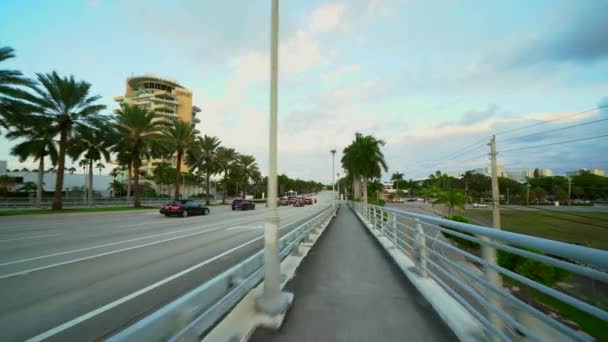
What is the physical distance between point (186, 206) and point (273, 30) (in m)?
21.7

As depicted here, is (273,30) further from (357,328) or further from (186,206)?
(186,206)

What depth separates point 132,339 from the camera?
1.38 metres

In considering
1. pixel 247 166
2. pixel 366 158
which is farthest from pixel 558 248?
pixel 247 166

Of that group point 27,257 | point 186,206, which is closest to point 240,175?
point 186,206

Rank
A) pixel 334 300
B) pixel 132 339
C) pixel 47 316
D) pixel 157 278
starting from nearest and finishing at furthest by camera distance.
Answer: pixel 132 339
pixel 47 316
pixel 334 300
pixel 157 278

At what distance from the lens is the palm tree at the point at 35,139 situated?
23.6 meters

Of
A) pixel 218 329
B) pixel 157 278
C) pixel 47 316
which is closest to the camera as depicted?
pixel 218 329

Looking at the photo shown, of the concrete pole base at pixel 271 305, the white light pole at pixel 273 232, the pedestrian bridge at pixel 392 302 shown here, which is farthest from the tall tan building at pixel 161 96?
the concrete pole base at pixel 271 305

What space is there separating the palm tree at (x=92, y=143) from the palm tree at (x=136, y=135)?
51.9 inches

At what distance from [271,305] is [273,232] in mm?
938

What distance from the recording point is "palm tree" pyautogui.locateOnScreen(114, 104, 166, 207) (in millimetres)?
31359

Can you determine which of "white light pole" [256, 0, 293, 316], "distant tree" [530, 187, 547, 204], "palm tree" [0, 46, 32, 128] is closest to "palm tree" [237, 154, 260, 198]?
"palm tree" [0, 46, 32, 128]

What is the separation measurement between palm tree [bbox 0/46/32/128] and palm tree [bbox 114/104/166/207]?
10.4 metres

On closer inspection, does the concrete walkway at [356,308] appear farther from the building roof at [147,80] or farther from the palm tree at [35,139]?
the building roof at [147,80]
